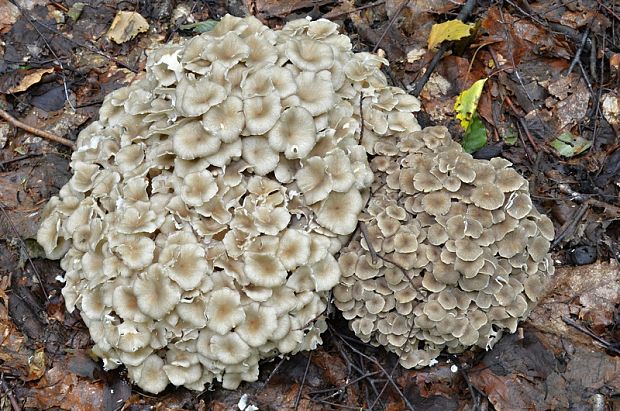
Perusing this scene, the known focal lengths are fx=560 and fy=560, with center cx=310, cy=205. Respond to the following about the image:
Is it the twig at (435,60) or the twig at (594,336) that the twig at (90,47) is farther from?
the twig at (594,336)

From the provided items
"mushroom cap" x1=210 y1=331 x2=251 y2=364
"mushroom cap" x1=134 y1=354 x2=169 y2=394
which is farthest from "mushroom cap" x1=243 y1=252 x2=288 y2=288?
"mushroom cap" x1=134 y1=354 x2=169 y2=394

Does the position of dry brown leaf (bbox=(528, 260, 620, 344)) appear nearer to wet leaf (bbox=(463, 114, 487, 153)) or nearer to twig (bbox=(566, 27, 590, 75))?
wet leaf (bbox=(463, 114, 487, 153))

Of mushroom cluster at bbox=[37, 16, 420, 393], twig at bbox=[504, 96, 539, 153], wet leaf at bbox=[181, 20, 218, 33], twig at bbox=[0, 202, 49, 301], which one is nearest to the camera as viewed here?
mushroom cluster at bbox=[37, 16, 420, 393]

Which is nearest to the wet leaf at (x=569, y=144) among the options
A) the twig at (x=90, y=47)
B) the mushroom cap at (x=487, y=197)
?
the mushroom cap at (x=487, y=197)

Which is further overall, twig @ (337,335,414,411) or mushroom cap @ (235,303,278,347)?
twig @ (337,335,414,411)

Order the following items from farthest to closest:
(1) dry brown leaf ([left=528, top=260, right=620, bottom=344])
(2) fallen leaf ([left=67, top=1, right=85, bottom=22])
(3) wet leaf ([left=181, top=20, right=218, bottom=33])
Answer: (2) fallen leaf ([left=67, top=1, right=85, bottom=22])
(3) wet leaf ([left=181, top=20, right=218, bottom=33])
(1) dry brown leaf ([left=528, top=260, right=620, bottom=344])

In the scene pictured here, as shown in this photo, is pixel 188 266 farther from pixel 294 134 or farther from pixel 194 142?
pixel 294 134
